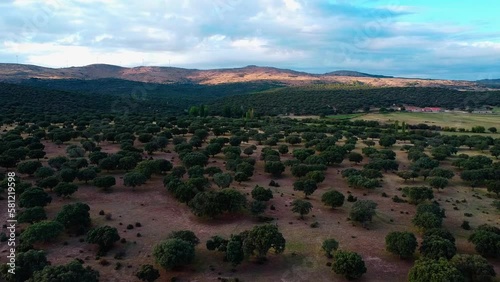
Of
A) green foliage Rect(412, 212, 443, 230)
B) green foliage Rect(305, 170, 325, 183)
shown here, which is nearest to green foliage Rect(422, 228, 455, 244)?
green foliage Rect(412, 212, 443, 230)

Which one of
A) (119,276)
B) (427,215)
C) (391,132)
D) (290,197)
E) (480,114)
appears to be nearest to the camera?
(119,276)

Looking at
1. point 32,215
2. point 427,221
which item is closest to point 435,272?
point 427,221

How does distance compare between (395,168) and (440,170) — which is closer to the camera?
(440,170)

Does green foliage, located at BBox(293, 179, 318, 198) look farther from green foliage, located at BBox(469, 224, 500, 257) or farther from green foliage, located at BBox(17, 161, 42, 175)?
green foliage, located at BBox(17, 161, 42, 175)

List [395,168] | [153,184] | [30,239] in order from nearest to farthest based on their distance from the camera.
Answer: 1. [30,239]
2. [153,184]
3. [395,168]

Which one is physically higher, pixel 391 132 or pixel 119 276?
pixel 391 132

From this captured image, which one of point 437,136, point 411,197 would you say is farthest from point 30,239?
point 437,136

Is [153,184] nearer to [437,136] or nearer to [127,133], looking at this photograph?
[127,133]
